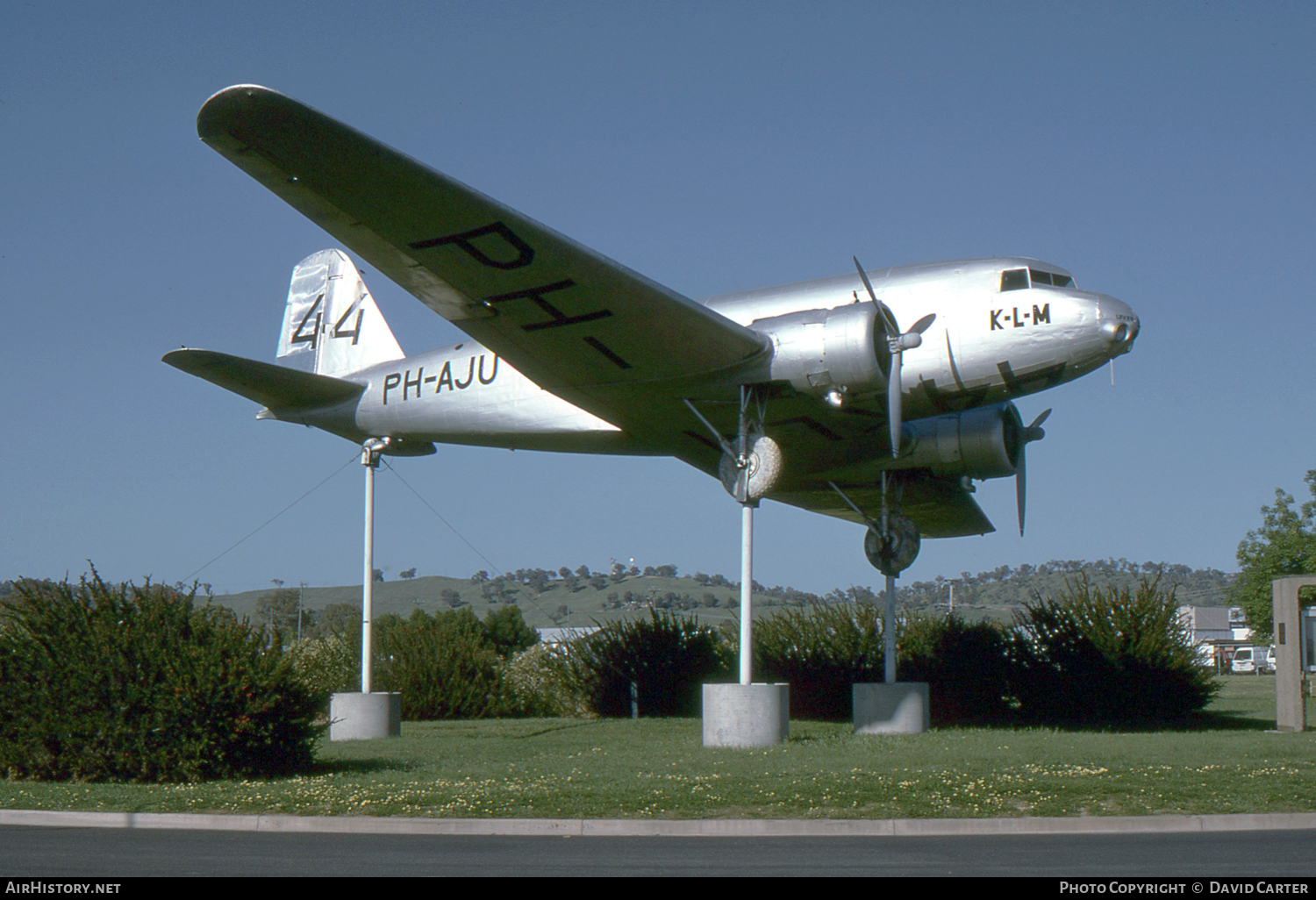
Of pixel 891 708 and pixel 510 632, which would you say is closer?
pixel 891 708

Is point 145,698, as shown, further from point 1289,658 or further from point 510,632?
point 510,632

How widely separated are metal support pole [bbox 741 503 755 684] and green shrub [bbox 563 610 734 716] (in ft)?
30.4

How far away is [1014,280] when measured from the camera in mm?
18000

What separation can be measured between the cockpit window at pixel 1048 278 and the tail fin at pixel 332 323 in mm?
13621

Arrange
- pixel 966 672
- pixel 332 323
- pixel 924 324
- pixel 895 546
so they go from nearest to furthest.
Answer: pixel 924 324
pixel 895 546
pixel 966 672
pixel 332 323

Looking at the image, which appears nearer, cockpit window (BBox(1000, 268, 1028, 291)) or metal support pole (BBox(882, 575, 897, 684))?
cockpit window (BBox(1000, 268, 1028, 291))

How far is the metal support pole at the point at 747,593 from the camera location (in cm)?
1734

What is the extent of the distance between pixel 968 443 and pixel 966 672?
22.6ft

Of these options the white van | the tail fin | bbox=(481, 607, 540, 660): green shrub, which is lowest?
the white van

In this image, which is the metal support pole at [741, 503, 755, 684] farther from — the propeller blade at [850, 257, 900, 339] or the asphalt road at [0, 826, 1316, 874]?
the asphalt road at [0, 826, 1316, 874]

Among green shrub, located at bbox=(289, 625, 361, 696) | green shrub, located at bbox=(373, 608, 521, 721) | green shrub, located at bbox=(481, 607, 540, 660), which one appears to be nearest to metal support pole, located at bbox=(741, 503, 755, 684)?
green shrub, located at bbox=(373, 608, 521, 721)

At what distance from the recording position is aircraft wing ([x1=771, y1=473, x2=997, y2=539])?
23577 mm

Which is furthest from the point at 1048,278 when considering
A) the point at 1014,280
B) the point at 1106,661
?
the point at 1106,661
